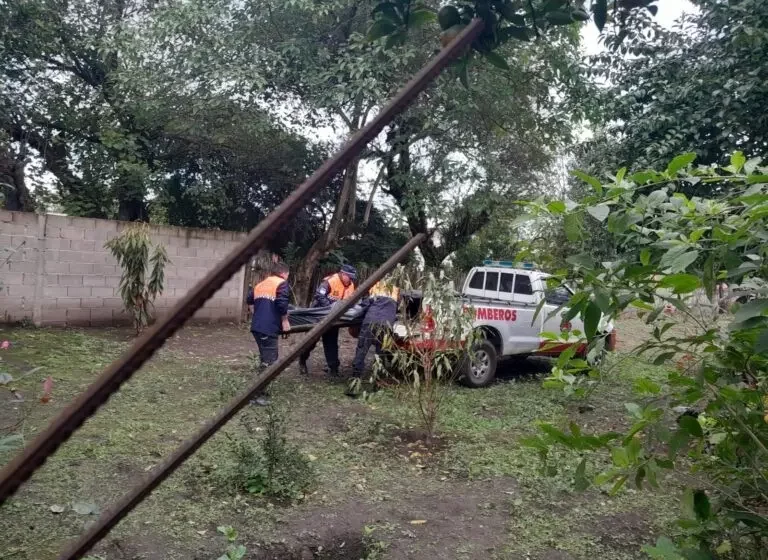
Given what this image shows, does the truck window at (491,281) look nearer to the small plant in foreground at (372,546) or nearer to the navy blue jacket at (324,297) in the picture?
the navy blue jacket at (324,297)

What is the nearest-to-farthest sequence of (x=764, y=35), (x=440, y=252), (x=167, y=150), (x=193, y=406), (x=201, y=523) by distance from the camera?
(x=201, y=523) < (x=764, y=35) < (x=193, y=406) < (x=167, y=150) < (x=440, y=252)

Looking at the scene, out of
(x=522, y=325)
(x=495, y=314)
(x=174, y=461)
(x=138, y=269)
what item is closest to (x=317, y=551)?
(x=174, y=461)

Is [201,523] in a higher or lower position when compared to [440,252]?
lower

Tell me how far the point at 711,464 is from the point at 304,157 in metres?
12.0

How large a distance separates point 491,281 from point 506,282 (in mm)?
253

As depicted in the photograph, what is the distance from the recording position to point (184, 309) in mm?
814

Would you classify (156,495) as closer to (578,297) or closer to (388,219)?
(578,297)

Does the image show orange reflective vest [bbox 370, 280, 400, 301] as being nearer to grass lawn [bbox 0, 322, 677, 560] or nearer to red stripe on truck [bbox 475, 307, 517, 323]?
grass lawn [bbox 0, 322, 677, 560]

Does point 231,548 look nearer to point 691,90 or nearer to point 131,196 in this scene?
point 691,90

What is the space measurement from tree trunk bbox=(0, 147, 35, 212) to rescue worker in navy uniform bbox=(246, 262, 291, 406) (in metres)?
6.52

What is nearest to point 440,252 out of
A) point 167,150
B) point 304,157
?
point 304,157

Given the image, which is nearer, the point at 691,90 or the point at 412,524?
the point at 412,524

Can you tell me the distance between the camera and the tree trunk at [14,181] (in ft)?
36.1

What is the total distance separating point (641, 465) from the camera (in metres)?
1.95
